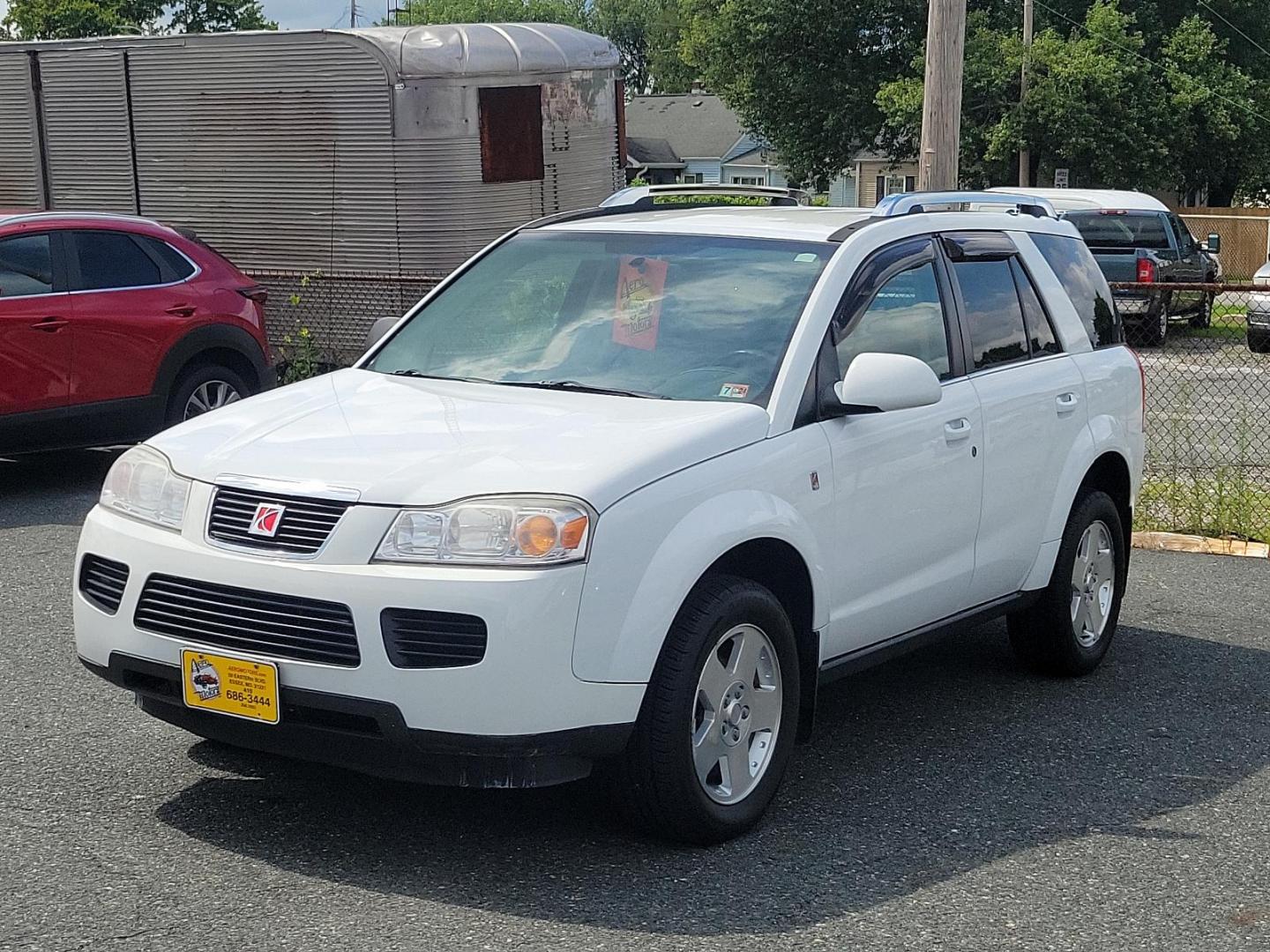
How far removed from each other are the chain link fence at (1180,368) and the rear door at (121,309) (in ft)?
8.62

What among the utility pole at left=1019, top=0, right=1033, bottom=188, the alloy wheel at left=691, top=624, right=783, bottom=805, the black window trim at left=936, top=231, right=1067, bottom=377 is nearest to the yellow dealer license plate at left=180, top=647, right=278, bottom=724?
the alloy wheel at left=691, top=624, right=783, bottom=805

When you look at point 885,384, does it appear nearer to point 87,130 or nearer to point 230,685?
point 230,685

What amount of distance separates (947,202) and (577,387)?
195cm

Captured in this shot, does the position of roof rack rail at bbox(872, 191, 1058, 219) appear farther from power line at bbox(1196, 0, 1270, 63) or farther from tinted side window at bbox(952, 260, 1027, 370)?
power line at bbox(1196, 0, 1270, 63)

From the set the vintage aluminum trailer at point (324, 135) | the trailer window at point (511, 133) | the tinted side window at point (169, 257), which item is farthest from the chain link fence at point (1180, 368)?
the tinted side window at point (169, 257)

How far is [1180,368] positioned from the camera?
15016 millimetres

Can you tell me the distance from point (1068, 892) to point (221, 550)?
7.89ft

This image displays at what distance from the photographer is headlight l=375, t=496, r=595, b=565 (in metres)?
4.27

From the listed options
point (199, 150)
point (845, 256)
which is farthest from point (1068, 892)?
point (199, 150)

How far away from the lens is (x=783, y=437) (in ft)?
16.4

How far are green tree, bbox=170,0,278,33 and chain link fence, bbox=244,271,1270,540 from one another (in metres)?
65.5

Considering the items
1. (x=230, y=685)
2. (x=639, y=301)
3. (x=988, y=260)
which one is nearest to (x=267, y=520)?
(x=230, y=685)

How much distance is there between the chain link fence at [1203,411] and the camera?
32.6 feet

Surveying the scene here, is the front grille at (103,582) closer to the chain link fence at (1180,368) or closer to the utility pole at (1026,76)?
the chain link fence at (1180,368)
